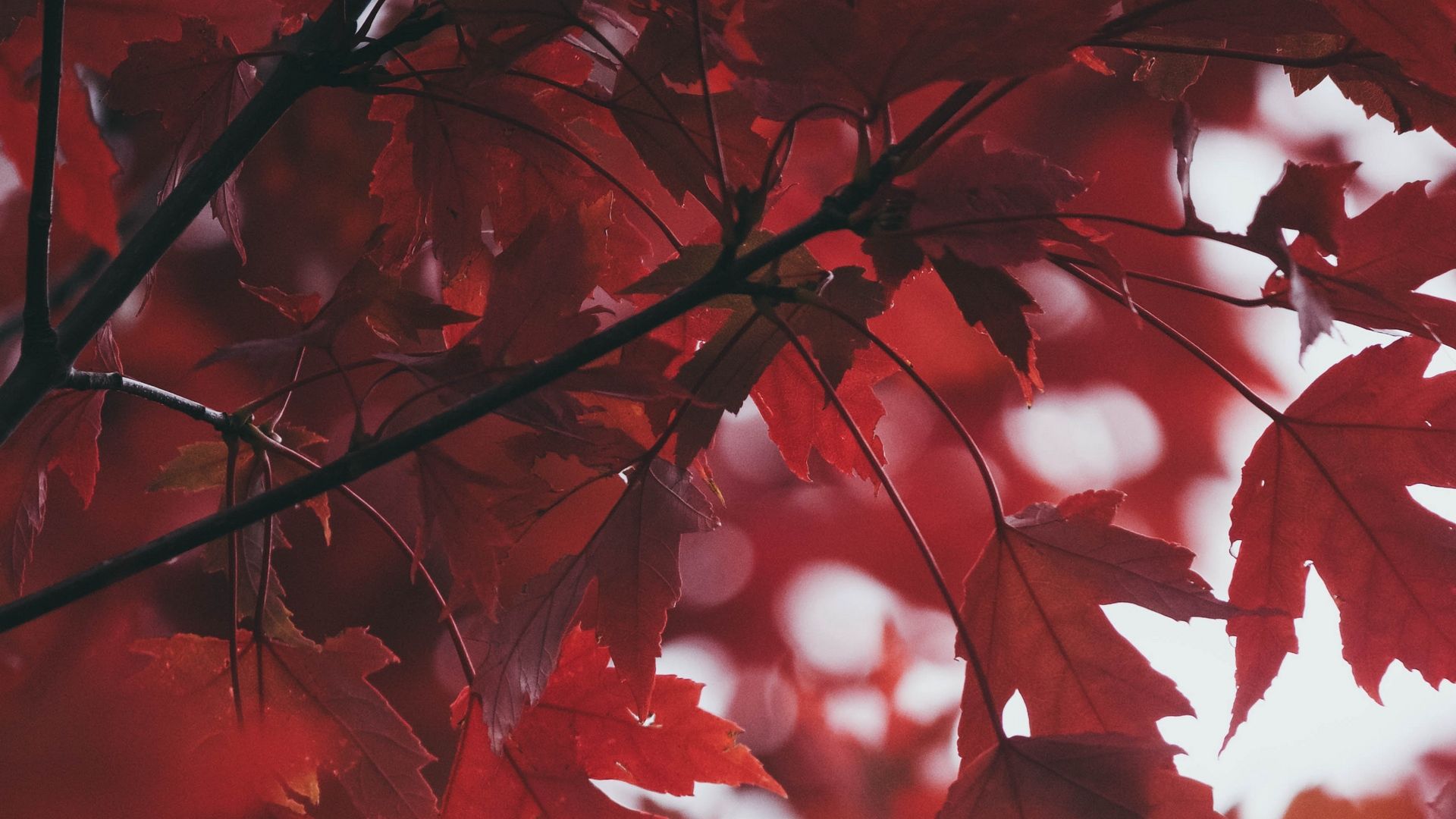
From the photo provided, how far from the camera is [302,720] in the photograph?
615mm

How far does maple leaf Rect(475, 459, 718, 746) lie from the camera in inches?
21.6

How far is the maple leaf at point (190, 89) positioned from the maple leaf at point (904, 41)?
1.21 feet

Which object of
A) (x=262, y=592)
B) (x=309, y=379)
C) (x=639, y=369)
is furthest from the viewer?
(x=262, y=592)

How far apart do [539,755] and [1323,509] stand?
1.74 ft

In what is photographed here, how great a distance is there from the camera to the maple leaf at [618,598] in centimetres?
55

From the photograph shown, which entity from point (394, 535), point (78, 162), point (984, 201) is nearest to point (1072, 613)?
point (984, 201)

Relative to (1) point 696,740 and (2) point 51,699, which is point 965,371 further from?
(2) point 51,699

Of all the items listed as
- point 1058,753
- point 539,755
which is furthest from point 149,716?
point 1058,753

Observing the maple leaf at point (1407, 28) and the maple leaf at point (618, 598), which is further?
A: the maple leaf at point (618, 598)

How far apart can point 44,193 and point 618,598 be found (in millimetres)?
342

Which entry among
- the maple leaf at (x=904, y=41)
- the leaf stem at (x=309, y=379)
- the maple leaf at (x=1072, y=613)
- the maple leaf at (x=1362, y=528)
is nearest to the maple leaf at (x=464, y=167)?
the leaf stem at (x=309, y=379)

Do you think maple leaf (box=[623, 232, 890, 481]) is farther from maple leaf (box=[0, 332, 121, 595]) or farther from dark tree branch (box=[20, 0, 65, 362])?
maple leaf (box=[0, 332, 121, 595])

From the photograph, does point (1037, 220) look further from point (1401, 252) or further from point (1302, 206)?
point (1401, 252)

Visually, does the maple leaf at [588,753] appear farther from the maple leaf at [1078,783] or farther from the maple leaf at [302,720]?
the maple leaf at [1078,783]
